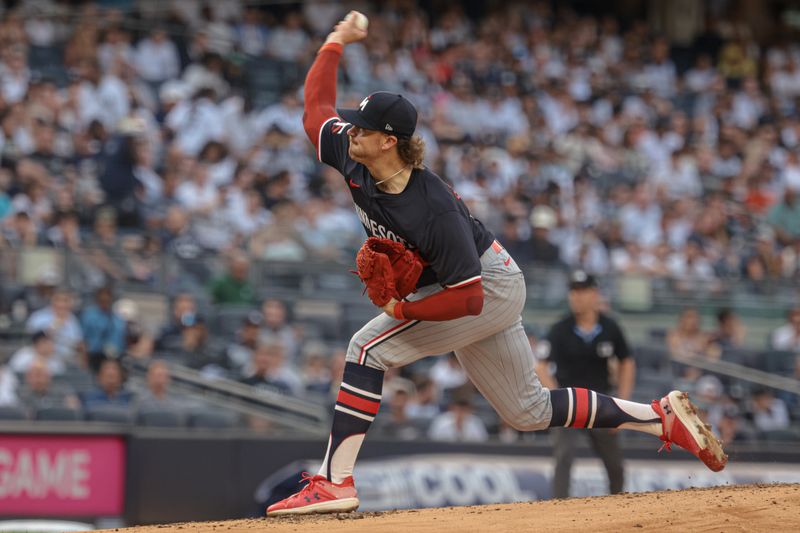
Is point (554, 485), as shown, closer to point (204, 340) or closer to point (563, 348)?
point (563, 348)

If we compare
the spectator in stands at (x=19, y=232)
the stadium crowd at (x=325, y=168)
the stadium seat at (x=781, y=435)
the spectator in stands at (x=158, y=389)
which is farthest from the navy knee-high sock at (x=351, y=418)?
the stadium seat at (x=781, y=435)

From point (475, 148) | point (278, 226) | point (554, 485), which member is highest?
point (475, 148)

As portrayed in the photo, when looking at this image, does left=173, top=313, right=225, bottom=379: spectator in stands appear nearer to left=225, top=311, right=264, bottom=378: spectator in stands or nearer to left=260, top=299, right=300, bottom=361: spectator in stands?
left=225, top=311, right=264, bottom=378: spectator in stands

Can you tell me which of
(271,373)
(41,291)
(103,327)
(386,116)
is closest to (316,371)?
(271,373)

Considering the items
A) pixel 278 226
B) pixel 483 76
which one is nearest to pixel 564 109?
pixel 483 76

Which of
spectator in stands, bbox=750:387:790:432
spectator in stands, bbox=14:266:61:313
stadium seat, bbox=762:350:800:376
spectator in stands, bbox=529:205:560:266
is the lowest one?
spectator in stands, bbox=750:387:790:432

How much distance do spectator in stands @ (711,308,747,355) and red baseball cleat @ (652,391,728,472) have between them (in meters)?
6.54

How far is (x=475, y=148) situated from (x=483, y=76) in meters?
2.28

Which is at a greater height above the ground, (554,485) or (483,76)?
(483,76)

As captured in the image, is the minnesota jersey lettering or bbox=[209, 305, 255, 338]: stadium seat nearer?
the minnesota jersey lettering

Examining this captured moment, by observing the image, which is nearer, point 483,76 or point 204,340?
point 204,340

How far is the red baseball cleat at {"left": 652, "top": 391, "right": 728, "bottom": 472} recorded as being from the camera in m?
5.73

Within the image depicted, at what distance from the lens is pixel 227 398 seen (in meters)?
9.98

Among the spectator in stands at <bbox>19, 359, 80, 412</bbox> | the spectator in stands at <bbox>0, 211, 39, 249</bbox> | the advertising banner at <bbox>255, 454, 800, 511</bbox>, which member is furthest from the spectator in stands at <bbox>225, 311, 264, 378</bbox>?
the spectator in stands at <bbox>0, 211, 39, 249</bbox>
